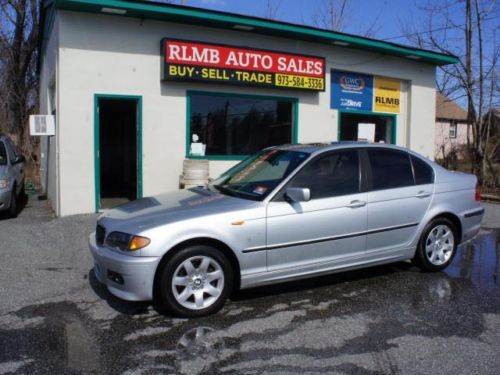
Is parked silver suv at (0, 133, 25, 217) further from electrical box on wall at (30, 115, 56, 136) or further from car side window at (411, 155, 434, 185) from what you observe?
car side window at (411, 155, 434, 185)

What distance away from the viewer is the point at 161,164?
10203mm

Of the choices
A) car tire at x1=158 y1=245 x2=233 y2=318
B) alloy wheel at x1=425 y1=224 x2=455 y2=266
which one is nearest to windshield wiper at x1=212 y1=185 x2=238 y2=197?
car tire at x1=158 y1=245 x2=233 y2=318

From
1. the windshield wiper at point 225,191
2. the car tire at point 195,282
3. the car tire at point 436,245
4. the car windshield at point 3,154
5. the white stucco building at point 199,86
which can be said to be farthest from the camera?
the car windshield at point 3,154

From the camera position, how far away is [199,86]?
34.1 feet

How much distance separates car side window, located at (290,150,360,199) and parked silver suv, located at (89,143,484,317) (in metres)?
0.01

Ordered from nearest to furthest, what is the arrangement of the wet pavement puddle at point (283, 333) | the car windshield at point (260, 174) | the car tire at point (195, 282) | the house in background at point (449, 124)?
the wet pavement puddle at point (283, 333), the car tire at point (195, 282), the car windshield at point (260, 174), the house in background at point (449, 124)

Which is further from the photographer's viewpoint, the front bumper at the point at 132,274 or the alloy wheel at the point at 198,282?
the alloy wheel at the point at 198,282

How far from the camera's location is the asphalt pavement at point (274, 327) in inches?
140

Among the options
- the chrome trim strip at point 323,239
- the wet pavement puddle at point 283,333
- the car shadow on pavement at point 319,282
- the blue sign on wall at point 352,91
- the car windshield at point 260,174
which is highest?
the blue sign on wall at point 352,91

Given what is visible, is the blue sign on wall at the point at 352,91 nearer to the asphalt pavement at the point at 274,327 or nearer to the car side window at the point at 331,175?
the asphalt pavement at the point at 274,327

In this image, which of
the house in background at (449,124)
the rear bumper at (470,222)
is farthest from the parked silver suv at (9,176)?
the house in background at (449,124)

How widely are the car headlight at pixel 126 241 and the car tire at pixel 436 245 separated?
329cm

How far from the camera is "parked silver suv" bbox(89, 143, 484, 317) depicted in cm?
433

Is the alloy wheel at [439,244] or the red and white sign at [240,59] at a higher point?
the red and white sign at [240,59]
